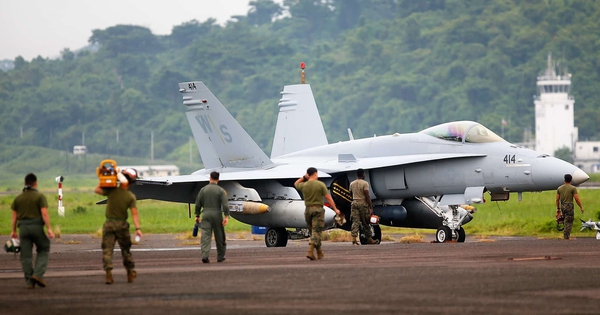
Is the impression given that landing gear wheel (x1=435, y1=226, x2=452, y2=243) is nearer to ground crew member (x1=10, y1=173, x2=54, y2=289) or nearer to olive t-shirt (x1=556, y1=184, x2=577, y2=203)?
olive t-shirt (x1=556, y1=184, x2=577, y2=203)

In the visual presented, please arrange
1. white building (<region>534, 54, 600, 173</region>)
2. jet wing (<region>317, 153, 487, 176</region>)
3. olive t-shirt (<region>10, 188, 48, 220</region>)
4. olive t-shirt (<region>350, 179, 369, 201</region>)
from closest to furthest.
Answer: olive t-shirt (<region>10, 188, 48, 220</region>) < olive t-shirt (<region>350, 179, 369, 201</region>) < jet wing (<region>317, 153, 487, 176</region>) < white building (<region>534, 54, 600, 173</region>)

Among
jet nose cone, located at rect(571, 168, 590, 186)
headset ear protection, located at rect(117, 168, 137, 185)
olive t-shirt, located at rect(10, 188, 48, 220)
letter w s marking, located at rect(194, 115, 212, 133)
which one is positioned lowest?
olive t-shirt, located at rect(10, 188, 48, 220)

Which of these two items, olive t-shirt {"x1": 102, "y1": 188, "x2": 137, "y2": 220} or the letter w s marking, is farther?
the letter w s marking

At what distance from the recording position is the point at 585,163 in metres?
110

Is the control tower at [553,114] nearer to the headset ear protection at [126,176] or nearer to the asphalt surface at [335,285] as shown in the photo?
the asphalt surface at [335,285]

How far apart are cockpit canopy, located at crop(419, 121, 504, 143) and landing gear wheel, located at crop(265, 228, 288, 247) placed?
12.0 ft

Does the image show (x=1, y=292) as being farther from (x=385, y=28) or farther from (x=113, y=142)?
(x=385, y=28)

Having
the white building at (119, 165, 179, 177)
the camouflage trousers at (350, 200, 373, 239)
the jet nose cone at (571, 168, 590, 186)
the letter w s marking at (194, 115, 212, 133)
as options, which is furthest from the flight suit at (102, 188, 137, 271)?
the white building at (119, 165, 179, 177)

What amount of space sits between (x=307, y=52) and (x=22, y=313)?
440 ft

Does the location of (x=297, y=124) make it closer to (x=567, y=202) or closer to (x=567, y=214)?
(x=567, y=214)

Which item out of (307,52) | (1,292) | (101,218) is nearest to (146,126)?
(307,52)

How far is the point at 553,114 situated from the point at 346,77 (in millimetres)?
25657

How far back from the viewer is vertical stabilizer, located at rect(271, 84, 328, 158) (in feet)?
91.2

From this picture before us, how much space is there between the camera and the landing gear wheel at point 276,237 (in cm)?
2350
